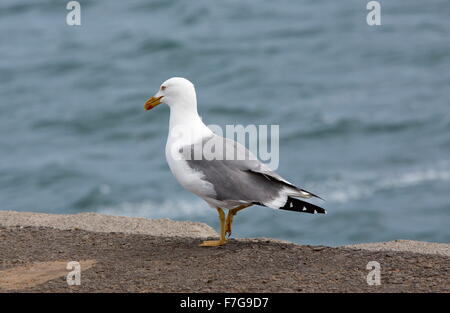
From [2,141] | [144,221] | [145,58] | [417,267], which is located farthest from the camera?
[145,58]

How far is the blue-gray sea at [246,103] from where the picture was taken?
14.9 metres

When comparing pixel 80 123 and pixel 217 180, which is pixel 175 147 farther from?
pixel 80 123

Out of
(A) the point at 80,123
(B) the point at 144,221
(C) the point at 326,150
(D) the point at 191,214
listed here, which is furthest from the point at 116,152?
(B) the point at 144,221

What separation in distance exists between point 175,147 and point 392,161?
33.6 feet

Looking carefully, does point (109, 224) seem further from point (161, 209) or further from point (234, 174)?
point (161, 209)

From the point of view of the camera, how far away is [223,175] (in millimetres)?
6203

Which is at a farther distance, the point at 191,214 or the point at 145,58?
the point at 145,58

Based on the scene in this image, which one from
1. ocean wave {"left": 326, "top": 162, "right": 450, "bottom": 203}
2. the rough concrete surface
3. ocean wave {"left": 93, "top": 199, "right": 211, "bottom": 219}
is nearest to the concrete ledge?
the rough concrete surface

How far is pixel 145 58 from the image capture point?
67.3 ft

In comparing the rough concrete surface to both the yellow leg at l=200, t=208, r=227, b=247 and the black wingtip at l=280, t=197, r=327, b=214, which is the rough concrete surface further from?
the black wingtip at l=280, t=197, r=327, b=214

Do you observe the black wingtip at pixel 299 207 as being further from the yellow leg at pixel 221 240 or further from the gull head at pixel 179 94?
the gull head at pixel 179 94

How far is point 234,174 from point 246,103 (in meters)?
12.0

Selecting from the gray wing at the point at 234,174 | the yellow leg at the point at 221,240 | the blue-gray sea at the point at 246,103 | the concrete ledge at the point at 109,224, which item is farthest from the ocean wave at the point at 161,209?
the gray wing at the point at 234,174

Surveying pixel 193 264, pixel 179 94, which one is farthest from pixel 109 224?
pixel 193 264
